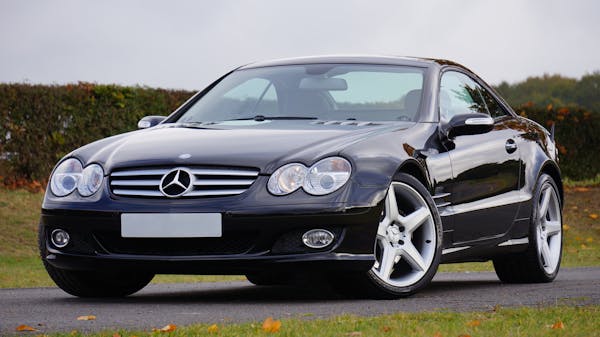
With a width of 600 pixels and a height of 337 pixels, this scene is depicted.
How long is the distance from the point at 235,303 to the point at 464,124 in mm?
1955

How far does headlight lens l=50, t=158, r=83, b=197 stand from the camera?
7383 mm

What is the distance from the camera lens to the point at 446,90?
8766mm

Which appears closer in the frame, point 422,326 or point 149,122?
point 422,326

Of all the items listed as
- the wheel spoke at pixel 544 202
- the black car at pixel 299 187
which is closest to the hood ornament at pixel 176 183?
the black car at pixel 299 187

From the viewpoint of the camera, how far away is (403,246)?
24.3 feet

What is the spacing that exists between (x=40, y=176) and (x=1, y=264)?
17.6 feet

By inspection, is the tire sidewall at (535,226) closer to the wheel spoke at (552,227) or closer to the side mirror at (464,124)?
the wheel spoke at (552,227)

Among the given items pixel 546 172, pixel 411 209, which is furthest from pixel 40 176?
pixel 411 209

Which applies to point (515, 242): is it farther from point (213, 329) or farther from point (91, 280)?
point (213, 329)

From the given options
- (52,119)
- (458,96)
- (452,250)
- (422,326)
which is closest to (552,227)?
(458,96)

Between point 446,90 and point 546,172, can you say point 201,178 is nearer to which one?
point 446,90

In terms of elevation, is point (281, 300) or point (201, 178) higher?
point (201, 178)

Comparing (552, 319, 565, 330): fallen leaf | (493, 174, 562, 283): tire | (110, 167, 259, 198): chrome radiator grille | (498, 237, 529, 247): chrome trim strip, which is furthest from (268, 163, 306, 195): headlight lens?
(493, 174, 562, 283): tire

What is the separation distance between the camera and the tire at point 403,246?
23.8ft
